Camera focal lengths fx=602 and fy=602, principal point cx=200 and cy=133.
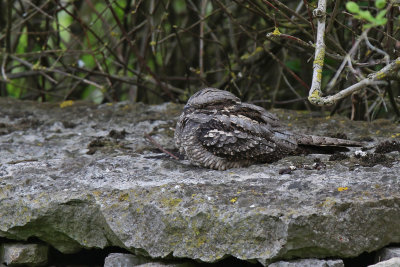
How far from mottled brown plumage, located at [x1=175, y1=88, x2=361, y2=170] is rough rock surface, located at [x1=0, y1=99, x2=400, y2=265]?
0.09 meters

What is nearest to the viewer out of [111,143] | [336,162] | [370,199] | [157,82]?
[370,199]

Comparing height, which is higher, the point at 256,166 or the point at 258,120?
the point at 258,120

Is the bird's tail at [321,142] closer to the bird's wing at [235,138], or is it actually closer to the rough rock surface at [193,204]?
the rough rock surface at [193,204]

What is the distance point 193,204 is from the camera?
10.4 ft

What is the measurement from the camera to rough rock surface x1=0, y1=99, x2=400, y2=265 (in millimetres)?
2938

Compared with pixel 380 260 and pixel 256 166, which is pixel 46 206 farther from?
pixel 380 260

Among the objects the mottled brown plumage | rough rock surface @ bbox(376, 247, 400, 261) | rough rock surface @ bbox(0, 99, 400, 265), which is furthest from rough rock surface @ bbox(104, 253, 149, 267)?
rough rock surface @ bbox(376, 247, 400, 261)

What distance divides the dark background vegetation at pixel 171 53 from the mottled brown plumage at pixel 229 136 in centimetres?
128

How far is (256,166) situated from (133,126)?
5.17 ft

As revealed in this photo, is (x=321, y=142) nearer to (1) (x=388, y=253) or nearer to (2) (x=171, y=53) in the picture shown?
(1) (x=388, y=253)

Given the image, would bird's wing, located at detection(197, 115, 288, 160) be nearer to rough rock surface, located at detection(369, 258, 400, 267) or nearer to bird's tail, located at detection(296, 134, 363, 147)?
bird's tail, located at detection(296, 134, 363, 147)

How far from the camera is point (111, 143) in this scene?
457cm

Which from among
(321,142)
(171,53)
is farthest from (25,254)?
(171,53)

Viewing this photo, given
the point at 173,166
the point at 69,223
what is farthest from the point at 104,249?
the point at 173,166
